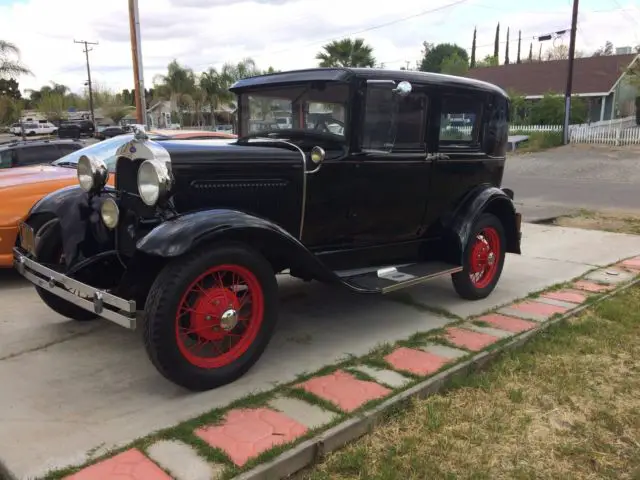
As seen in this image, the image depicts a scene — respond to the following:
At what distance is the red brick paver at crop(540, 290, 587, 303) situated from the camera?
16.0 ft

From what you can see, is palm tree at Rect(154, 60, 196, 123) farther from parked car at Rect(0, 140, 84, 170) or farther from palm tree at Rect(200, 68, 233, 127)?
parked car at Rect(0, 140, 84, 170)

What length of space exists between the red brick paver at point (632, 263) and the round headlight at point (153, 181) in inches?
201

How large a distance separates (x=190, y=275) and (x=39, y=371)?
1318mm

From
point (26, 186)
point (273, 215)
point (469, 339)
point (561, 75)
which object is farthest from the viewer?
point (561, 75)

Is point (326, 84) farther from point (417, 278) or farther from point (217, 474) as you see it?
point (217, 474)

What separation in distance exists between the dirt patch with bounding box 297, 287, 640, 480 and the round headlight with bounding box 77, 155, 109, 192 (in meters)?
2.37

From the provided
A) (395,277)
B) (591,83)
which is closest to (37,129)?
(591,83)

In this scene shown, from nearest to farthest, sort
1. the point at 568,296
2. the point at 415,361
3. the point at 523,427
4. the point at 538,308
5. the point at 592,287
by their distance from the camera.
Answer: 1. the point at 523,427
2. the point at 415,361
3. the point at 538,308
4. the point at 568,296
5. the point at 592,287

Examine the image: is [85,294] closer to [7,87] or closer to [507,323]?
[507,323]

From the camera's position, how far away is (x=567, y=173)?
59.9 ft

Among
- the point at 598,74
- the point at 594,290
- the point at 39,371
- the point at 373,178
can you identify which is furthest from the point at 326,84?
the point at 598,74

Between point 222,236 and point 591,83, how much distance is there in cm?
3540

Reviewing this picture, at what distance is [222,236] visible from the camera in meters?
3.05

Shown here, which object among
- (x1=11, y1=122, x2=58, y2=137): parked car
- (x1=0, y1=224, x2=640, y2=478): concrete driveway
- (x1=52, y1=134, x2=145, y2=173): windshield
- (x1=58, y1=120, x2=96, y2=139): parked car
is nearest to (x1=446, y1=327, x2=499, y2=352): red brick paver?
(x1=0, y1=224, x2=640, y2=478): concrete driveway
